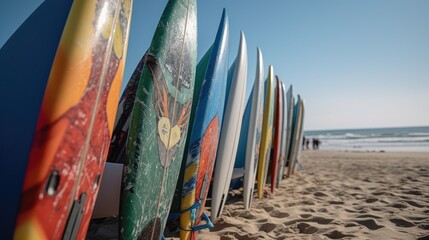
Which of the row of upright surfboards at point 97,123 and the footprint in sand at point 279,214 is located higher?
the row of upright surfboards at point 97,123

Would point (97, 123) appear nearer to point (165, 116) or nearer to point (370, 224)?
point (165, 116)

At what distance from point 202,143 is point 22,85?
1.02 m

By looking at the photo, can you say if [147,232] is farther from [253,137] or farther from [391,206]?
[391,206]

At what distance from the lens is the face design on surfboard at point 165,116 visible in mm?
1242

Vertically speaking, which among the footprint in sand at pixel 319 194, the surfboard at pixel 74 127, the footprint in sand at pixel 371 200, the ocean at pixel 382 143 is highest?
the surfboard at pixel 74 127

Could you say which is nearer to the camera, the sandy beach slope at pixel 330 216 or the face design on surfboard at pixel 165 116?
the face design on surfboard at pixel 165 116

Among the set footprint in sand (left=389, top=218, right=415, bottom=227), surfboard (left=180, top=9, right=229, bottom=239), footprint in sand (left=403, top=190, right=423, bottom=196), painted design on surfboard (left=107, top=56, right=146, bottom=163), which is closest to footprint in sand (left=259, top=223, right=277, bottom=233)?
surfboard (left=180, top=9, right=229, bottom=239)

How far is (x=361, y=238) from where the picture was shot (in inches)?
68.9

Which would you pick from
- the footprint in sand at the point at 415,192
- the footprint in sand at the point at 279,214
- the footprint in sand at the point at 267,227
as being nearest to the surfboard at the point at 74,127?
the footprint in sand at the point at 267,227

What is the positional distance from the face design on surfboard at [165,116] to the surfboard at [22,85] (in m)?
0.45

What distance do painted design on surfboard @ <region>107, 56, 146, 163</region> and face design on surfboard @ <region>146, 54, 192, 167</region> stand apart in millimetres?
940

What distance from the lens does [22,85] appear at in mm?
1041

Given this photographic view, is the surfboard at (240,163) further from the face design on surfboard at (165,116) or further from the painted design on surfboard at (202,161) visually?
the face design on surfboard at (165,116)

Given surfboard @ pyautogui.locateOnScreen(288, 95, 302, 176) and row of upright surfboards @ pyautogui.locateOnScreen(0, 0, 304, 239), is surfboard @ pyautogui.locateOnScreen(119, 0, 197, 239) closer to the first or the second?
row of upright surfboards @ pyautogui.locateOnScreen(0, 0, 304, 239)
